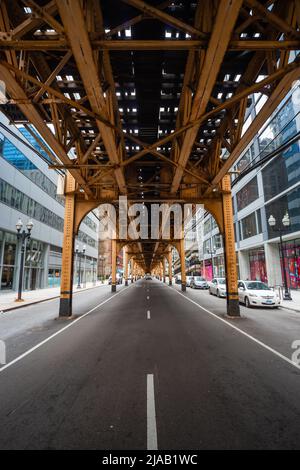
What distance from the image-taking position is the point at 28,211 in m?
26.8

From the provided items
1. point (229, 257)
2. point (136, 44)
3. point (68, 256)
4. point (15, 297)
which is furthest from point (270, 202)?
point (15, 297)

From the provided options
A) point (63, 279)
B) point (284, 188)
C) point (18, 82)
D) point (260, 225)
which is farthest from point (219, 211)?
point (260, 225)

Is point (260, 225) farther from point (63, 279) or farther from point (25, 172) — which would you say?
point (25, 172)

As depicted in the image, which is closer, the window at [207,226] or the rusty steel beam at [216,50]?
the rusty steel beam at [216,50]

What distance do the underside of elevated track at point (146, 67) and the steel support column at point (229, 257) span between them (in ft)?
7.24

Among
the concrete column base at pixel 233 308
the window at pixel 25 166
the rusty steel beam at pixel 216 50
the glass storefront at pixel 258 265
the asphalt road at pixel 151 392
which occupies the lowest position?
the asphalt road at pixel 151 392

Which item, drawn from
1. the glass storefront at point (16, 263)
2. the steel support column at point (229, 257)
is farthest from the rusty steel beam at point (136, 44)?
the glass storefront at point (16, 263)

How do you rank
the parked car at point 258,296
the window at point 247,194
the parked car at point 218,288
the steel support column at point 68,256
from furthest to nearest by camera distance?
the window at point 247,194 → the parked car at point 218,288 → the parked car at point 258,296 → the steel support column at point 68,256

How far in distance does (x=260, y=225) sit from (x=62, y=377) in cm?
2908

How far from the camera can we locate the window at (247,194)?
30647 mm

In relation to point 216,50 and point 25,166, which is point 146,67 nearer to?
point 216,50

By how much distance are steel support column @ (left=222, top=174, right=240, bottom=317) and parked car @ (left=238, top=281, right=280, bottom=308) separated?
351cm

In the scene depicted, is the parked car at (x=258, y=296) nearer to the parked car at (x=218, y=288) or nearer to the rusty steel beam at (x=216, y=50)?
the parked car at (x=218, y=288)

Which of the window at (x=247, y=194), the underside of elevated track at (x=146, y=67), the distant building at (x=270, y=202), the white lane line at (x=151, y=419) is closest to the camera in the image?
the white lane line at (x=151, y=419)
